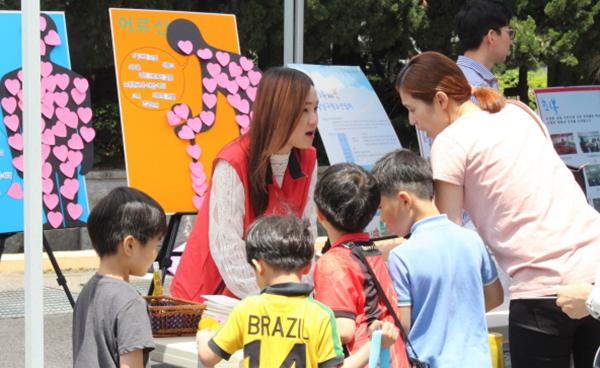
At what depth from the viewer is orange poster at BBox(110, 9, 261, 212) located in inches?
192

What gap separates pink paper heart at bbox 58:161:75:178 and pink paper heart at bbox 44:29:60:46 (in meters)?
0.59

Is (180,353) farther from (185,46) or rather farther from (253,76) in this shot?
(253,76)

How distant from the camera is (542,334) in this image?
9.00 ft

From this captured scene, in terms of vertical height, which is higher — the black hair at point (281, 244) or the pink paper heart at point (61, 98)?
the pink paper heart at point (61, 98)

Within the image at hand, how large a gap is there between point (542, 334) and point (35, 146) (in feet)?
5.29

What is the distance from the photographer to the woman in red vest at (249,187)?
3.09 meters

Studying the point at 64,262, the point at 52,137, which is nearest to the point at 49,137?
the point at 52,137

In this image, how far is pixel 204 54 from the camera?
5.14 metres

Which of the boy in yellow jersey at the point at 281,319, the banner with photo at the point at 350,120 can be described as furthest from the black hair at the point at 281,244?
the banner with photo at the point at 350,120

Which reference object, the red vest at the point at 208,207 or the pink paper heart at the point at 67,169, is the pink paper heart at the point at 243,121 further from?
the red vest at the point at 208,207

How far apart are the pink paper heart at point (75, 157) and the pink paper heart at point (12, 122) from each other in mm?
323

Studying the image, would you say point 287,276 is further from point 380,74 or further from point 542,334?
point 380,74

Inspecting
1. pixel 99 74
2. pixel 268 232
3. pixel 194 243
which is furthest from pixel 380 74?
pixel 268 232

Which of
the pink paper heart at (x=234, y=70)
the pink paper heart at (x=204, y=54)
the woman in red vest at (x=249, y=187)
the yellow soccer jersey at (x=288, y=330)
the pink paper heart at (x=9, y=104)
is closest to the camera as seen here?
the yellow soccer jersey at (x=288, y=330)
